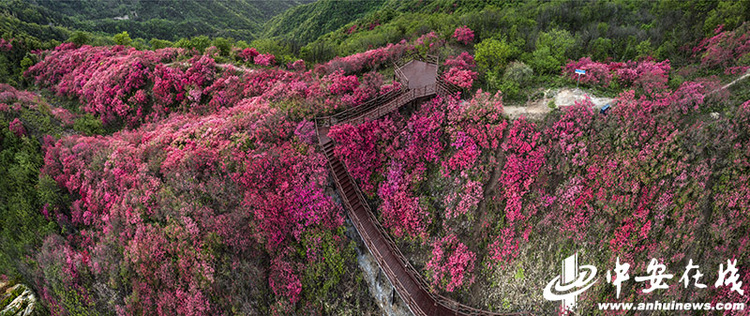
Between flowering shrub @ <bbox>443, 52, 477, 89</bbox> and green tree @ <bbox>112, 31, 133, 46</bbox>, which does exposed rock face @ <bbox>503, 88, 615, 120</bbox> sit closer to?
flowering shrub @ <bbox>443, 52, 477, 89</bbox>

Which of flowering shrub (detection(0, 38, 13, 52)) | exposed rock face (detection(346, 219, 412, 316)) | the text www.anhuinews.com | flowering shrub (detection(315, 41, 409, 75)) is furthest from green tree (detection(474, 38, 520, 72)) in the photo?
flowering shrub (detection(0, 38, 13, 52))

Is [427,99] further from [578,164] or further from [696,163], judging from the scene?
[696,163]

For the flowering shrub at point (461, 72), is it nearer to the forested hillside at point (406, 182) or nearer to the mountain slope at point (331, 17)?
the forested hillside at point (406, 182)

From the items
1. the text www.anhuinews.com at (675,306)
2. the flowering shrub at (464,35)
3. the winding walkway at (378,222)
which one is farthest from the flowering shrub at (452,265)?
the flowering shrub at (464,35)

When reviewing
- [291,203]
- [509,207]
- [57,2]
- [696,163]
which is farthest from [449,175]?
[57,2]

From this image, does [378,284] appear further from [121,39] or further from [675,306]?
[121,39]
